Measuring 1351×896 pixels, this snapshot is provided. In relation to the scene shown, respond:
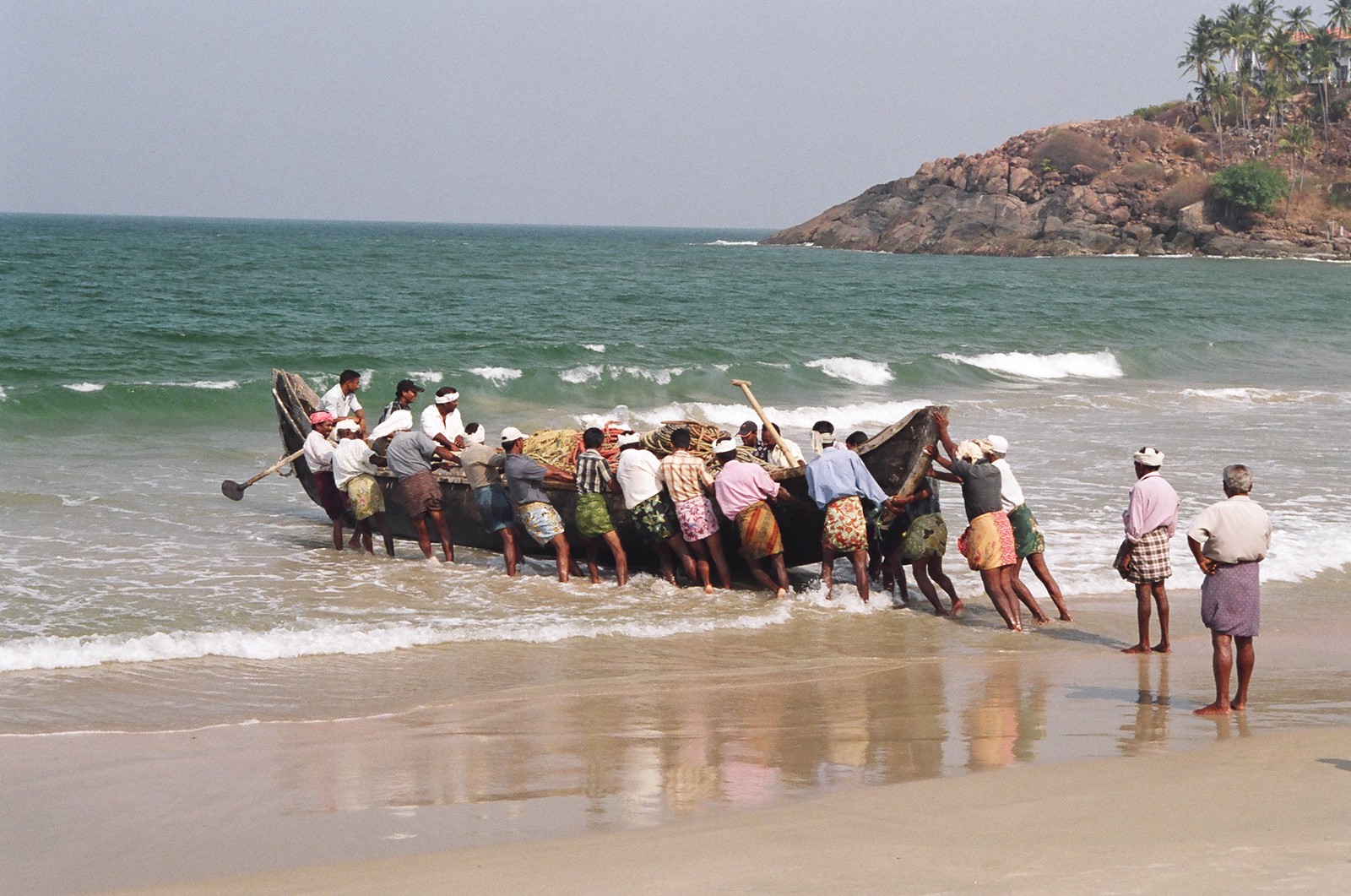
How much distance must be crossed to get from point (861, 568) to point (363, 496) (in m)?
4.54

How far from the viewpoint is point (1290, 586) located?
11.0m

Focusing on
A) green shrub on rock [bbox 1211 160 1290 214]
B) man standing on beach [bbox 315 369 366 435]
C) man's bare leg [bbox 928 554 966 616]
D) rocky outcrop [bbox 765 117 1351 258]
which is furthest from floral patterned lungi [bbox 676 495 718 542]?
green shrub on rock [bbox 1211 160 1290 214]

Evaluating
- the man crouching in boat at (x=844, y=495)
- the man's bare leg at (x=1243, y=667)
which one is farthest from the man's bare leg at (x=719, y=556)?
the man's bare leg at (x=1243, y=667)

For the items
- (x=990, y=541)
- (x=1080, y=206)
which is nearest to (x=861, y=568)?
(x=990, y=541)

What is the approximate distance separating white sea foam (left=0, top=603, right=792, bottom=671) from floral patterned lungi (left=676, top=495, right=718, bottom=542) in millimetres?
898

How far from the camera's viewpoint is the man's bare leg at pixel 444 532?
11.7 m

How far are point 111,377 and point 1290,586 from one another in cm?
→ 1917

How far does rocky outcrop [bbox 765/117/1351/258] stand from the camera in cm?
7750

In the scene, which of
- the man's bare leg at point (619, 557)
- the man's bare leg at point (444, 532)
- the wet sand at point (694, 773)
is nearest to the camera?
the wet sand at point (694, 773)

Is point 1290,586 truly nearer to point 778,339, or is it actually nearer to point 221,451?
point 221,451

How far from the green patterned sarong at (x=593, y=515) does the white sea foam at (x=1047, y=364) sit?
63.3 feet

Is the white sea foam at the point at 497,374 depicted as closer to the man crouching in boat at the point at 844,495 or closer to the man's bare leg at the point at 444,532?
the man's bare leg at the point at 444,532

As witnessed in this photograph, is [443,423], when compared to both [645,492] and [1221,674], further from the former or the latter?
[1221,674]

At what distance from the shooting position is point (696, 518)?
34.6 ft
